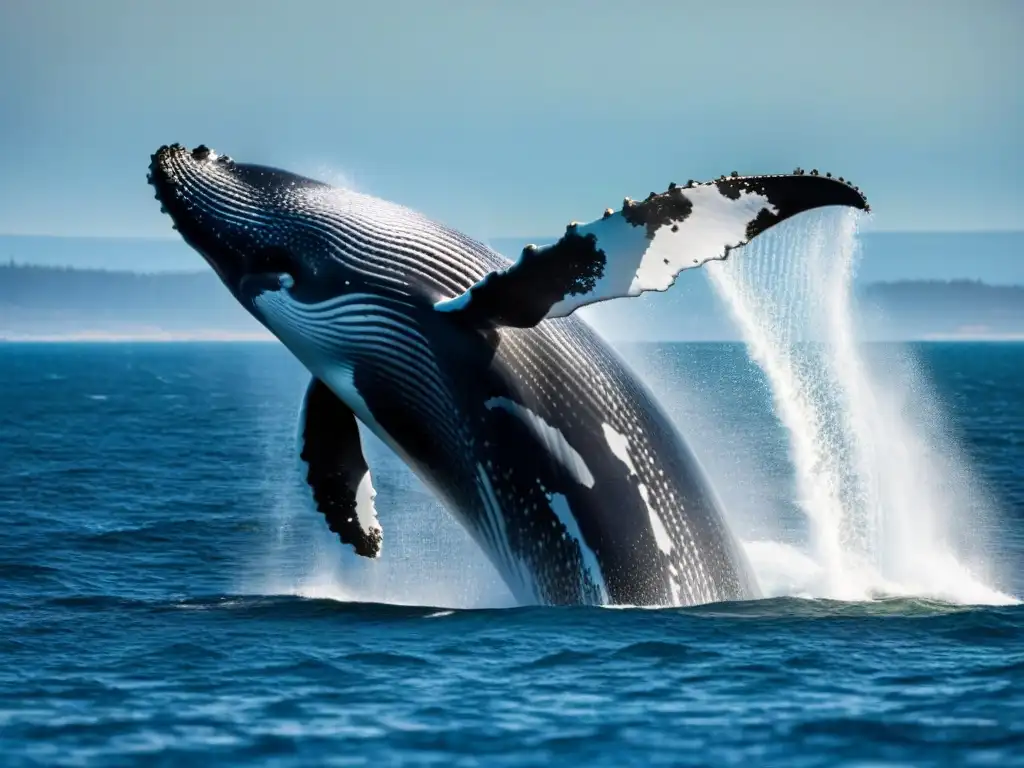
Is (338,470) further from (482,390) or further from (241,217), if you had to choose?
(241,217)

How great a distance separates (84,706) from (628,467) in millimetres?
4291

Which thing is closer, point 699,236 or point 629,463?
point 699,236

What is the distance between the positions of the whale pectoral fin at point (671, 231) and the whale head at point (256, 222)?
189 cm

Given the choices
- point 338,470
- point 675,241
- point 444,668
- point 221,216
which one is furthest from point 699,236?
point 338,470

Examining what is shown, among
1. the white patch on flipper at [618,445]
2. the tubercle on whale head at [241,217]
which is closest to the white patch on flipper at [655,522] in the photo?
the white patch on flipper at [618,445]

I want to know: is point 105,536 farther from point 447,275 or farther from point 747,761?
point 747,761

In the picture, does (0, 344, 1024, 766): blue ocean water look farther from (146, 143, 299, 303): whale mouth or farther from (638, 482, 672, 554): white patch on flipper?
(146, 143, 299, 303): whale mouth

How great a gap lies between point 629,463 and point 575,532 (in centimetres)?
67

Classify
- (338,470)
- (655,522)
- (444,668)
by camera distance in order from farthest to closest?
1. (338,470)
2. (655,522)
3. (444,668)

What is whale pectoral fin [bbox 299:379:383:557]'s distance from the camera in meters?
12.8

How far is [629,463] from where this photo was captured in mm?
11742

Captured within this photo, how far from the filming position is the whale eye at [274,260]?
11.9 meters

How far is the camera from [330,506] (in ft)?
43.3

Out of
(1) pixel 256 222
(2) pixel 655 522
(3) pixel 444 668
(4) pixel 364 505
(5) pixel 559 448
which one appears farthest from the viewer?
(4) pixel 364 505
